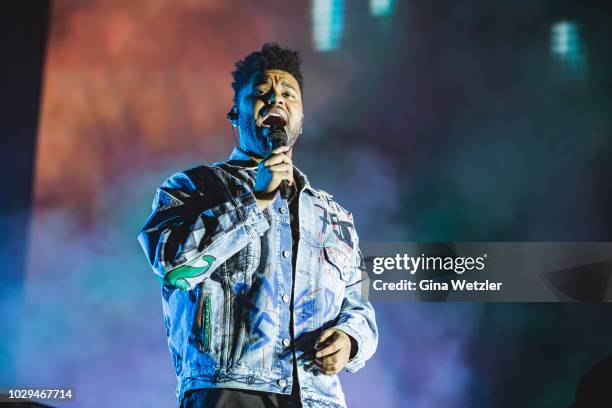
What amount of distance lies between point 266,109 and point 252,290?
530mm

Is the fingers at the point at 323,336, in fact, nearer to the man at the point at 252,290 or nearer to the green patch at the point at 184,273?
the man at the point at 252,290

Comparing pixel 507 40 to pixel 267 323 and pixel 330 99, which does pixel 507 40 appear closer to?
pixel 330 99

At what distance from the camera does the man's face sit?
6.55ft

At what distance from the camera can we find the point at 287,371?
1.67 m

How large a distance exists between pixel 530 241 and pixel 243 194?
5.28ft

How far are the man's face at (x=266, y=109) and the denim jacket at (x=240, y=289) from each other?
0.54ft

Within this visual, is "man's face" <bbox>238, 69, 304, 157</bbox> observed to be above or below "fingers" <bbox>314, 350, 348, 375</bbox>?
above

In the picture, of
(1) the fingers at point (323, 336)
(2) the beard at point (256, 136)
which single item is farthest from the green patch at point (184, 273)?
(2) the beard at point (256, 136)

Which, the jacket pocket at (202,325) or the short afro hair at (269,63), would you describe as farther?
the short afro hair at (269,63)

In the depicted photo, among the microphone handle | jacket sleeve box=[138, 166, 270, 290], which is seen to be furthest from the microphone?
jacket sleeve box=[138, 166, 270, 290]

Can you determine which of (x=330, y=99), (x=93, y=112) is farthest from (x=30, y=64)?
(x=330, y=99)

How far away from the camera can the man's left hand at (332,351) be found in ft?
5.59

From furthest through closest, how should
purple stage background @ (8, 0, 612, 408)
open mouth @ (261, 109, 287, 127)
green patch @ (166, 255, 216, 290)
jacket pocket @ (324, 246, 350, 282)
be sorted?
purple stage background @ (8, 0, 612, 408) < open mouth @ (261, 109, 287, 127) < jacket pocket @ (324, 246, 350, 282) < green patch @ (166, 255, 216, 290)

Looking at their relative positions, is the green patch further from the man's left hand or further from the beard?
the beard
